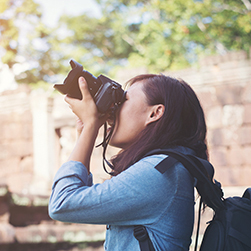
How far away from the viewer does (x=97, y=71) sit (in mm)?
14094

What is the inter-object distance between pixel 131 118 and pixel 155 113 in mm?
77

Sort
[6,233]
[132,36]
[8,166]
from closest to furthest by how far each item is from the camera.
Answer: [6,233] < [8,166] < [132,36]

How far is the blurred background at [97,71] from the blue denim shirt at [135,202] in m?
1.80

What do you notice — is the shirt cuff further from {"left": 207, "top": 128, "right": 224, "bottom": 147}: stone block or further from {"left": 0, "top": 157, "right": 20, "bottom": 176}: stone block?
{"left": 0, "top": 157, "right": 20, "bottom": 176}: stone block

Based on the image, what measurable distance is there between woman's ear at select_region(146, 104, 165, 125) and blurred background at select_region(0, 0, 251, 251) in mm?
1755

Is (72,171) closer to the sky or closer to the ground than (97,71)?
closer to the sky

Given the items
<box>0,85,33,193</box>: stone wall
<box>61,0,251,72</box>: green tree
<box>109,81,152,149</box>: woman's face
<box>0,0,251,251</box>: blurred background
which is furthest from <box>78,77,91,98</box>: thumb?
<box>61,0,251,72</box>: green tree

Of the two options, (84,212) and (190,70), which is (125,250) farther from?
(190,70)

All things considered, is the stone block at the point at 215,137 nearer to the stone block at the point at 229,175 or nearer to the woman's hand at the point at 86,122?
the stone block at the point at 229,175

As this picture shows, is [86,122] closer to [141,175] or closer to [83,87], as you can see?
[83,87]

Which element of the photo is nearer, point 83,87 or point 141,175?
point 141,175

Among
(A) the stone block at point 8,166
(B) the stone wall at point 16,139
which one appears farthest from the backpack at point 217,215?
(A) the stone block at point 8,166

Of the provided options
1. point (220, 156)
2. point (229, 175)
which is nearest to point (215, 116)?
point (220, 156)

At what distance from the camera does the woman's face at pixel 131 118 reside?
0.97m
